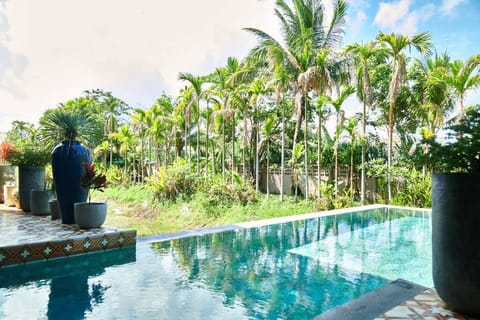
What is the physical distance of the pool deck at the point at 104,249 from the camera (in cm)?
311

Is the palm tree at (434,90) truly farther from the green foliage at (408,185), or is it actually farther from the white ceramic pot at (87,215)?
the white ceramic pot at (87,215)

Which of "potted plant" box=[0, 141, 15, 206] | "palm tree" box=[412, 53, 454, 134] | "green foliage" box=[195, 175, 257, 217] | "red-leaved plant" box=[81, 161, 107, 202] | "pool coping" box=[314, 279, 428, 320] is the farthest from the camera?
"green foliage" box=[195, 175, 257, 217]

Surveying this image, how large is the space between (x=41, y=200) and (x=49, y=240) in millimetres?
3238

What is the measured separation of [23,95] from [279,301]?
2537cm

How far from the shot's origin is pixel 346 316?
Answer: 11.0ft

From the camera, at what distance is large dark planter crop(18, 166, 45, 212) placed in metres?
8.52

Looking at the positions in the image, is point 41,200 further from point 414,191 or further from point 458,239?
point 414,191

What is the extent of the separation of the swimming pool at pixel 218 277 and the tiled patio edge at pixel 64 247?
0.14 meters

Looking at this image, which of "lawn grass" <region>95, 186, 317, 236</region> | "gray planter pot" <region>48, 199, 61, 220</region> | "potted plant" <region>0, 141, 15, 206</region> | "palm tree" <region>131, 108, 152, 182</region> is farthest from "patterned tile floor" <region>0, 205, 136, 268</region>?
"palm tree" <region>131, 108, 152, 182</region>

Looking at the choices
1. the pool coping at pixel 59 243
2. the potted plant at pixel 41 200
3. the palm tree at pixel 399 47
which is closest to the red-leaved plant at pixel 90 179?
the pool coping at pixel 59 243

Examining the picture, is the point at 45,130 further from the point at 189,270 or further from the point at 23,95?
the point at 23,95

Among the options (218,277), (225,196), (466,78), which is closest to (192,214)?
(225,196)

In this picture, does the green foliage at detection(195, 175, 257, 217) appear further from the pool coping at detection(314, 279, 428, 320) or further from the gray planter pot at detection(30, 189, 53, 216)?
the pool coping at detection(314, 279, 428, 320)

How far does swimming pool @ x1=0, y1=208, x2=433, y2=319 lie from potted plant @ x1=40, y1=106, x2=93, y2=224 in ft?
5.20
